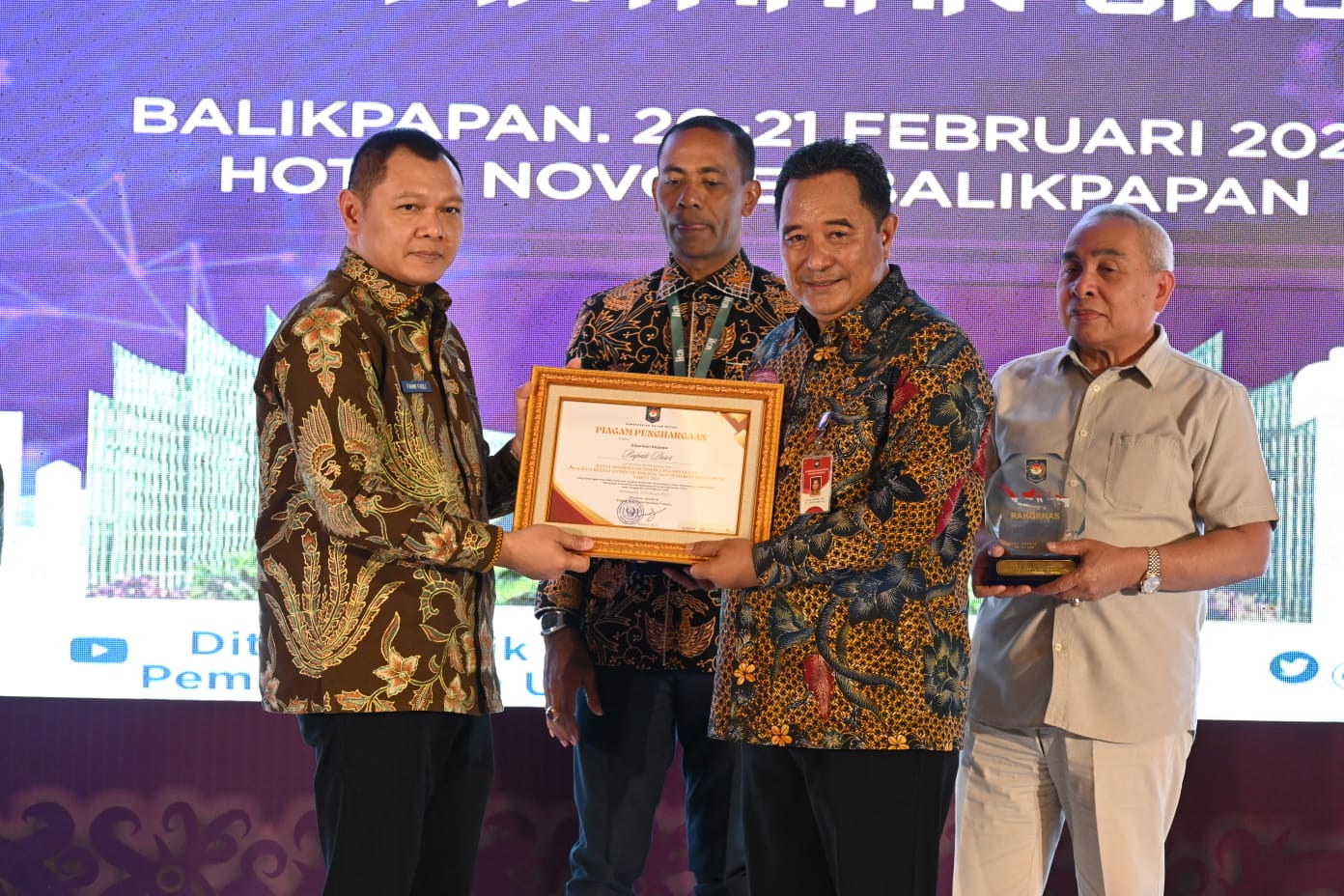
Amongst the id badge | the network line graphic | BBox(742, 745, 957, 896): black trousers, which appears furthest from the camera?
the network line graphic

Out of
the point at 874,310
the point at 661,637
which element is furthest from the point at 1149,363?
the point at 661,637

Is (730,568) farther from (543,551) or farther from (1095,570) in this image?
(1095,570)

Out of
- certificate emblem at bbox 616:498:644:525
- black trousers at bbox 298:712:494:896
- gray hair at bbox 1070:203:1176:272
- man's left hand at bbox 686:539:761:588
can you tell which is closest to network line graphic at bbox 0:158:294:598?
black trousers at bbox 298:712:494:896

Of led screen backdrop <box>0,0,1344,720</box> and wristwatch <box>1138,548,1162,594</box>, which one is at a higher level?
led screen backdrop <box>0,0,1344,720</box>

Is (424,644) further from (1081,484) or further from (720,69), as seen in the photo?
(720,69)

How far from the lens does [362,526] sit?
2.23m

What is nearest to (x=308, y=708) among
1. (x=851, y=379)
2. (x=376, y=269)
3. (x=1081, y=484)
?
(x=376, y=269)

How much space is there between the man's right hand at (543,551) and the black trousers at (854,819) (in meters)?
0.49

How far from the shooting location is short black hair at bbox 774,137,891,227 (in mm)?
2270

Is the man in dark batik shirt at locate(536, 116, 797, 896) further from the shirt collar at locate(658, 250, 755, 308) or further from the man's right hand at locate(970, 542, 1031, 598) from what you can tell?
the man's right hand at locate(970, 542, 1031, 598)

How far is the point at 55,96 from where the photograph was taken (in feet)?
12.7

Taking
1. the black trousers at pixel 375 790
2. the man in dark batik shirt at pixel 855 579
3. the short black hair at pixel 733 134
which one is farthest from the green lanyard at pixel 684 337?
the black trousers at pixel 375 790

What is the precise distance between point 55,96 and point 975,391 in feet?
10.0

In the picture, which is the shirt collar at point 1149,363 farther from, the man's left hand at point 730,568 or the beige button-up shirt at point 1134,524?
the man's left hand at point 730,568
